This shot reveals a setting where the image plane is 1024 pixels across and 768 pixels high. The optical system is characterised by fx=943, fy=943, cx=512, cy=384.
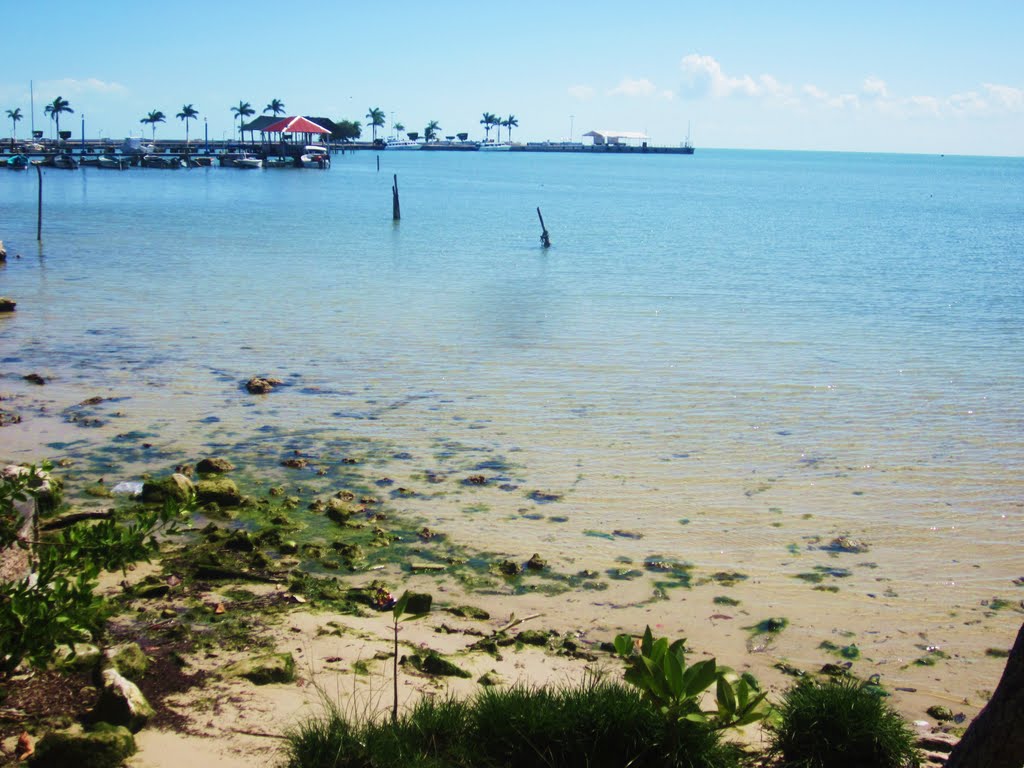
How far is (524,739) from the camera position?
4.59m

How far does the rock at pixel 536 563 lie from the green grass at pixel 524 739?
335cm

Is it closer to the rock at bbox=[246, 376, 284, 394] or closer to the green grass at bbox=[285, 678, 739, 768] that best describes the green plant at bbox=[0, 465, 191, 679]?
the green grass at bbox=[285, 678, 739, 768]

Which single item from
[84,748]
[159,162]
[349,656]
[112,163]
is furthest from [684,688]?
[159,162]

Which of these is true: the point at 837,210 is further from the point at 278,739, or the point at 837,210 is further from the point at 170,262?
the point at 278,739

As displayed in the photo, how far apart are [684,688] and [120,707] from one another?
2.86m

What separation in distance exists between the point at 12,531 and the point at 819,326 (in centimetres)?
1923

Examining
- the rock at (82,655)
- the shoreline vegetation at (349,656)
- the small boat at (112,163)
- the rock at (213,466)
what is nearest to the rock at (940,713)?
the shoreline vegetation at (349,656)

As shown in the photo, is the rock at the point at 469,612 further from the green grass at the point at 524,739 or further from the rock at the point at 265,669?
the green grass at the point at 524,739

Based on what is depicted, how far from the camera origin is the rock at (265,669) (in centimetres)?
570

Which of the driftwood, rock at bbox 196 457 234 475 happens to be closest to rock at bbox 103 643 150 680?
the driftwood

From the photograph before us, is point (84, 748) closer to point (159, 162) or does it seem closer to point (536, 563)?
point (536, 563)

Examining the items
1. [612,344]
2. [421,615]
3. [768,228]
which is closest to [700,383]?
[612,344]

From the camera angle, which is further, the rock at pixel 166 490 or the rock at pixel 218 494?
the rock at pixel 218 494

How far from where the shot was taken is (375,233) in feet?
144
